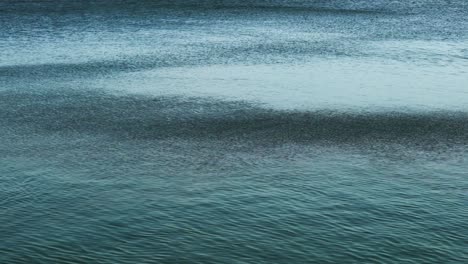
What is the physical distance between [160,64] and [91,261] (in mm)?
44484

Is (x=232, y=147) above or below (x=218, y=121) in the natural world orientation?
below

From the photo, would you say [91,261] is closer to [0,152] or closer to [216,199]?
[216,199]

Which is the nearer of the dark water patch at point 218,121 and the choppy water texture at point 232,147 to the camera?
the choppy water texture at point 232,147

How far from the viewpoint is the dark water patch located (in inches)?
2082

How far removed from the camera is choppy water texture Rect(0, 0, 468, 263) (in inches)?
1468

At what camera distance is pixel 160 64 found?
77.3m

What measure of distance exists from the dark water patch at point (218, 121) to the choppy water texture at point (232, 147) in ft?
0.75

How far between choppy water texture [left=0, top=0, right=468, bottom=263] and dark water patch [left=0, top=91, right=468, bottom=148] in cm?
23

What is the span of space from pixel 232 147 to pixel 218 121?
242 inches

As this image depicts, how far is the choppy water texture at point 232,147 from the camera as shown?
37281mm

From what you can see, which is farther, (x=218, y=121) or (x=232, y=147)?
(x=218, y=121)

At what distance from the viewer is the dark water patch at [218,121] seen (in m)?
52.9

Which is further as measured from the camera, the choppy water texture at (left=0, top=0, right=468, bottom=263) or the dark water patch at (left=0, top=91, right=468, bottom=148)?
the dark water patch at (left=0, top=91, right=468, bottom=148)

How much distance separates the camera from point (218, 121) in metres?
56.1
